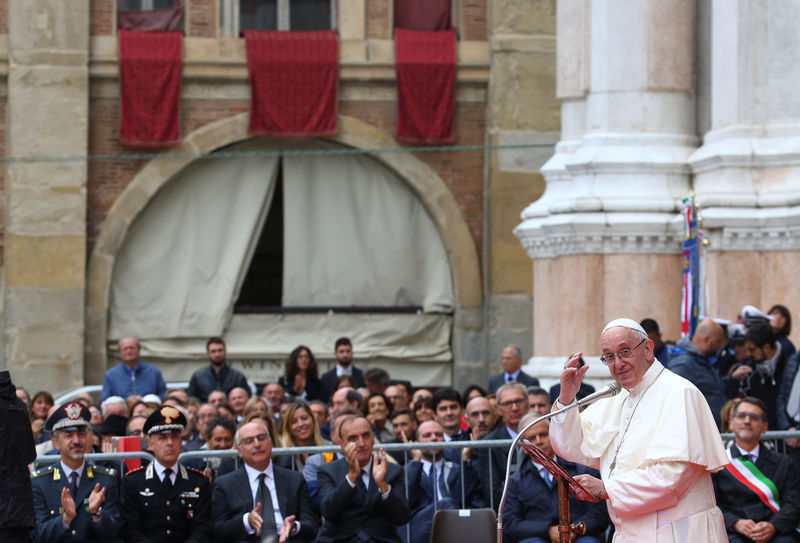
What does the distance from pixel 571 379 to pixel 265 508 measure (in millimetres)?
3782

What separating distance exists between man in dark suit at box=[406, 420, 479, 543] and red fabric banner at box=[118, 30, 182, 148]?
40.9 feet

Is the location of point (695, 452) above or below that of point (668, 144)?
below

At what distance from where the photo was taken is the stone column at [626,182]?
14.9 meters

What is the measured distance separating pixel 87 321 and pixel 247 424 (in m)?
12.8

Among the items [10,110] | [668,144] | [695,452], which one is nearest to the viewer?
[695,452]

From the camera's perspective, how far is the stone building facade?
22.3 m

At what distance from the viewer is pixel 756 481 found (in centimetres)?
1037

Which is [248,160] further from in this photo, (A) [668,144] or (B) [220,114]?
(A) [668,144]

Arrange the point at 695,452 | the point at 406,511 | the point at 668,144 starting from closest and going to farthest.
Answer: the point at 695,452 < the point at 406,511 < the point at 668,144

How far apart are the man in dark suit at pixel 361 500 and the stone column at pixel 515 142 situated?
12751 mm

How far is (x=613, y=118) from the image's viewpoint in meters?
15.3

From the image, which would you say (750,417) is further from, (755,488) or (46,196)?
(46,196)

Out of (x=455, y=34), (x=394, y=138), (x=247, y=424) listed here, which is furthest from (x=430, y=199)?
(x=247, y=424)

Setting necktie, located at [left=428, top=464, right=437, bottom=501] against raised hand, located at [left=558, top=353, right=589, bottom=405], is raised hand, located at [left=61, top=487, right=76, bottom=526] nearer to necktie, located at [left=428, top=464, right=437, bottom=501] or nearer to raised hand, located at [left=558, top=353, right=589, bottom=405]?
necktie, located at [left=428, top=464, right=437, bottom=501]
